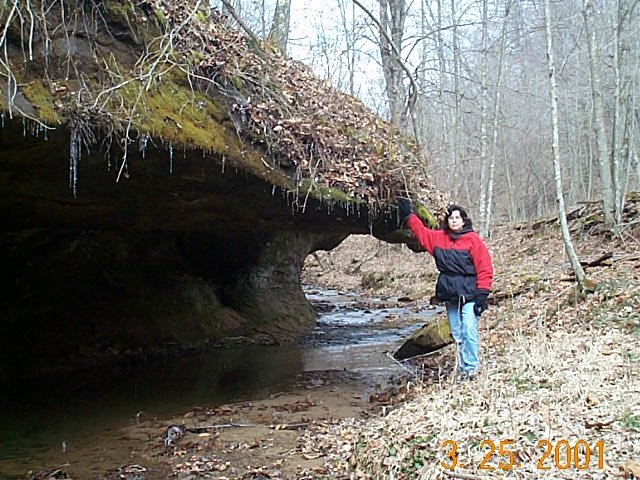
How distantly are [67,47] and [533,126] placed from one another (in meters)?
32.1

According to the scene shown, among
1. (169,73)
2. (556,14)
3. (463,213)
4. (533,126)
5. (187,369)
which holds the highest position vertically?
(556,14)

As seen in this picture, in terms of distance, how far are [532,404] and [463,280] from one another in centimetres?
208

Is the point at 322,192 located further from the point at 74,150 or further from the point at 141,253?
the point at 141,253

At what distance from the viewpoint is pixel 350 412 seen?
695 centimetres

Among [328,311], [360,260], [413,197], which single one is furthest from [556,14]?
[413,197]

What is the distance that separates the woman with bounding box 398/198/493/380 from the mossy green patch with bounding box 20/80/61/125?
14.7 feet

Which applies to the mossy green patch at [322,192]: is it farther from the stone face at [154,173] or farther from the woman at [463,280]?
the woman at [463,280]

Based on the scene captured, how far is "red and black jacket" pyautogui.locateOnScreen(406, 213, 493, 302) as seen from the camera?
261 inches

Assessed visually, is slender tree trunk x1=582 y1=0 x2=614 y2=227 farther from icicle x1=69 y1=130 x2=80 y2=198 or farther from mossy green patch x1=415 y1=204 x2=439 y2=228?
icicle x1=69 y1=130 x2=80 y2=198

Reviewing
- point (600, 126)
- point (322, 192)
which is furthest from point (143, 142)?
point (600, 126)

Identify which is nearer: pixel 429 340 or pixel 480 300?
pixel 480 300

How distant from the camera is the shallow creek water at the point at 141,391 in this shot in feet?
19.6

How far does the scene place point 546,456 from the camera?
3.83 metres

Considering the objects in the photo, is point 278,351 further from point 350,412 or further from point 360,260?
point 360,260
